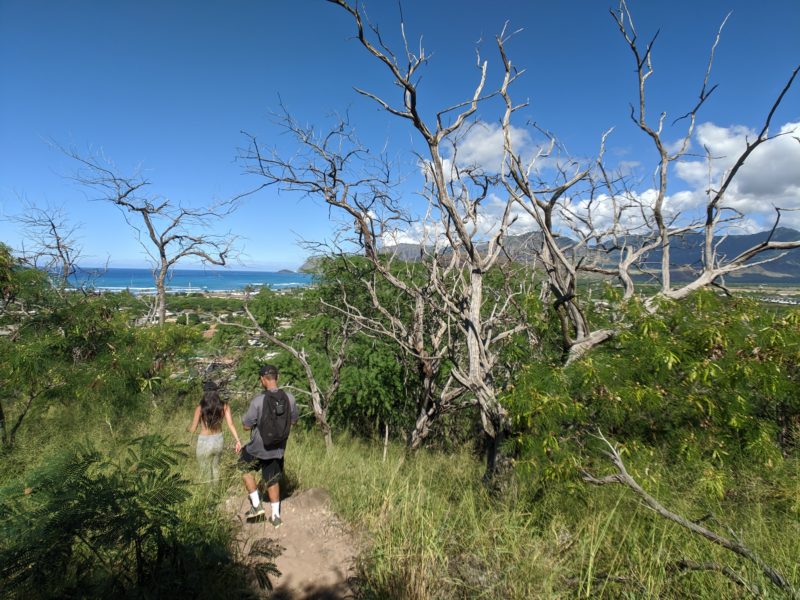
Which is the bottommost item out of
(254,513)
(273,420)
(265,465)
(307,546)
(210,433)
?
(307,546)

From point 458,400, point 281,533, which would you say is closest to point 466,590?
point 281,533

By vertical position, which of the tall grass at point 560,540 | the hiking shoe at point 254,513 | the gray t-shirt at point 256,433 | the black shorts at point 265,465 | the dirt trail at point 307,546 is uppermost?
the gray t-shirt at point 256,433

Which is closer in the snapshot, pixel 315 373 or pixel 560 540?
pixel 560 540

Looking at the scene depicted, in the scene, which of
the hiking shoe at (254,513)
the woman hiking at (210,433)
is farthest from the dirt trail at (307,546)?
the woman hiking at (210,433)

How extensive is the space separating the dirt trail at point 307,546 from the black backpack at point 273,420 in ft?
2.45

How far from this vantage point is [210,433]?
4.59 m

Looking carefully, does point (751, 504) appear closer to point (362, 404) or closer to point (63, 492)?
point (63, 492)

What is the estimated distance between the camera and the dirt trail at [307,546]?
3.25 metres

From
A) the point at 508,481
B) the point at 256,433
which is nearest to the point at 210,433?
the point at 256,433

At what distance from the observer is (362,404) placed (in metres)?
9.16

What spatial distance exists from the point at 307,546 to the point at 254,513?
0.70 m

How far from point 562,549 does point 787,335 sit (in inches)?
110

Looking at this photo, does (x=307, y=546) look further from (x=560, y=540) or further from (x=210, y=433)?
(x=560, y=540)

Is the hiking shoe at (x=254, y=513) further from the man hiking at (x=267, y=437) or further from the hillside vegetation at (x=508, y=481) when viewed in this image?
the hillside vegetation at (x=508, y=481)
